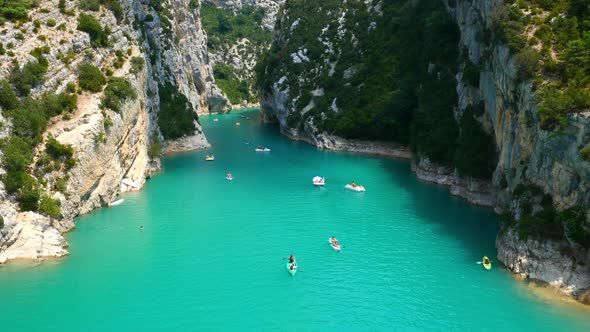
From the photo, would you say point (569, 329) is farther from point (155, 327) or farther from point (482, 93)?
point (482, 93)

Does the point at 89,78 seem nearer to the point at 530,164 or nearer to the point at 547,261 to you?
the point at 530,164

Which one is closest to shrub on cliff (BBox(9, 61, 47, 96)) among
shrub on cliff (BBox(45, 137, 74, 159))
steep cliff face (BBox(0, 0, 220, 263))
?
steep cliff face (BBox(0, 0, 220, 263))

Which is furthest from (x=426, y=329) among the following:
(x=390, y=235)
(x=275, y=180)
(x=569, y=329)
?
(x=275, y=180)

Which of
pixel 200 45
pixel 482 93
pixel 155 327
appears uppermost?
pixel 200 45

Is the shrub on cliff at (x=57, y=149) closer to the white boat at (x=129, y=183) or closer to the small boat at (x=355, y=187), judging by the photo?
the white boat at (x=129, y=183)

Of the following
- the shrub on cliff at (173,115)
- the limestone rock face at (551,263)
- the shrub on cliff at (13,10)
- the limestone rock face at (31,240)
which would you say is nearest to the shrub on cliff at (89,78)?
the shrub on cliff at (13,10)

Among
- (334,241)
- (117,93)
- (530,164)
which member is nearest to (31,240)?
(117,93)

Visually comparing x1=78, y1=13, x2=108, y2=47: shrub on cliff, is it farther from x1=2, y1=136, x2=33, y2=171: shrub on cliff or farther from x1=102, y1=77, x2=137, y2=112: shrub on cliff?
x1=2, y1=136, x2=33, y2=171: shrub on cliff
